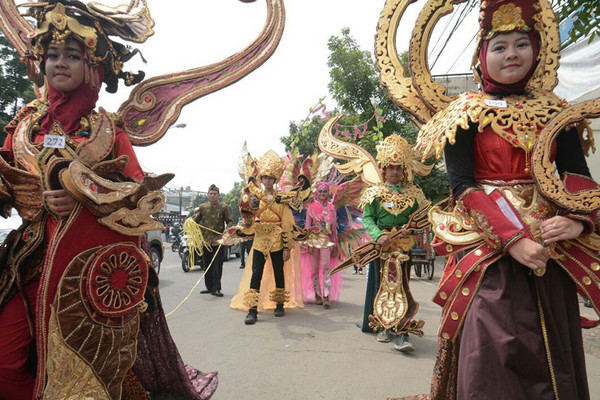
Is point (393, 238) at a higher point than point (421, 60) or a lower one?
lower

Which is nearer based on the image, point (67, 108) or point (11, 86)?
point (67, 108)

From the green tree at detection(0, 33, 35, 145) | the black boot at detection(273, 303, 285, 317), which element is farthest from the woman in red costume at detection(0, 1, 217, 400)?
the green tree at detection(0, 33, 35, 145)

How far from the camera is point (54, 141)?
1.67m

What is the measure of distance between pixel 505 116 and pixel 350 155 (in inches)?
123

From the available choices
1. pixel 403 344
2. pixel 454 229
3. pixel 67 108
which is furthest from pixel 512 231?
pixel 403 344

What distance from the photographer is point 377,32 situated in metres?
2.11

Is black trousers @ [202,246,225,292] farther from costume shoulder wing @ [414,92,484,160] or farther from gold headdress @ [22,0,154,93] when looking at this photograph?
costume shoulder wing @ [414,92,484,160]

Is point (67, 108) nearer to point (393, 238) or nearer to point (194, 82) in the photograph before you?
point (194, 82)

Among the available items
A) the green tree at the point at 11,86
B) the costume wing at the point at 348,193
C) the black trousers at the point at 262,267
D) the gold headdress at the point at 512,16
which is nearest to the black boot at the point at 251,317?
the black trousers at the point at 262,267

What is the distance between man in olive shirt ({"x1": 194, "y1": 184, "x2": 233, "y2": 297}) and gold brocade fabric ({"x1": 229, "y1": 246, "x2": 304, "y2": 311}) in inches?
40.1

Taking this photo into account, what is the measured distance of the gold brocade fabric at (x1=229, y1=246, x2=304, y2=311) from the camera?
18.0 ft

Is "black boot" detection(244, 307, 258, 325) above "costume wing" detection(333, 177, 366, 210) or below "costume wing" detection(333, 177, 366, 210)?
below

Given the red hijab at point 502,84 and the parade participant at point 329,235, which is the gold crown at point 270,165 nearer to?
the parade participant at point 329,235

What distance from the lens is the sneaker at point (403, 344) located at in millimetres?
3559
